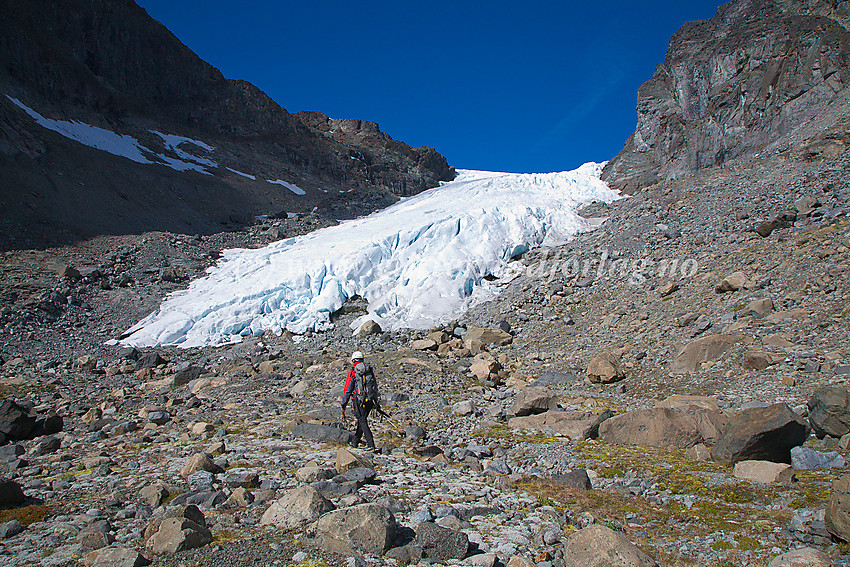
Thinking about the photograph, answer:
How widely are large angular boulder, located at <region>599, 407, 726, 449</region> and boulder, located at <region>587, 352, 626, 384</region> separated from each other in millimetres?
3470

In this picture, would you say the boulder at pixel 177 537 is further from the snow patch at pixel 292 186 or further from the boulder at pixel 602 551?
the snow patch at pixel 292 186

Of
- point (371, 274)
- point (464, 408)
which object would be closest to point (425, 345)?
point (464, 408)

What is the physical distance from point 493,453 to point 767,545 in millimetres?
3930

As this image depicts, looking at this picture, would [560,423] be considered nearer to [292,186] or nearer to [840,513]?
[840,513]

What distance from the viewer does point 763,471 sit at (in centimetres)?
531

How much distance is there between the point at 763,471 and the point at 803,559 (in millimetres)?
2174

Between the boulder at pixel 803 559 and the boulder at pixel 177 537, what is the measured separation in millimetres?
4580

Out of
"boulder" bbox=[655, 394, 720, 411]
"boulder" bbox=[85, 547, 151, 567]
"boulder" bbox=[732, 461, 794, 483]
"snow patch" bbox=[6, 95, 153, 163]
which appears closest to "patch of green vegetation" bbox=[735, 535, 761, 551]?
"boulder" bbox=[732, 461, 794, 483]

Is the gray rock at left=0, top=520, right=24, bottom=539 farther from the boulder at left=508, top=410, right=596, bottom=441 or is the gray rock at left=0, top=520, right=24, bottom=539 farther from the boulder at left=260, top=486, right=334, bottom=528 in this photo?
the boulder at left=508, top=410, right=596, bottom=441

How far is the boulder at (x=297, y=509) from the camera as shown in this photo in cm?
455

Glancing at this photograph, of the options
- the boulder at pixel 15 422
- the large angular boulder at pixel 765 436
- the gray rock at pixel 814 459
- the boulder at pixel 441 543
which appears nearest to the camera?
the boulder at pixel 441 543

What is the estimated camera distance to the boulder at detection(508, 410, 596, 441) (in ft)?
25.7

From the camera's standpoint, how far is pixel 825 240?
1260 cm

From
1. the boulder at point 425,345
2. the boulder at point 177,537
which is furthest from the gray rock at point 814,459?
the boulder at point 425,345
